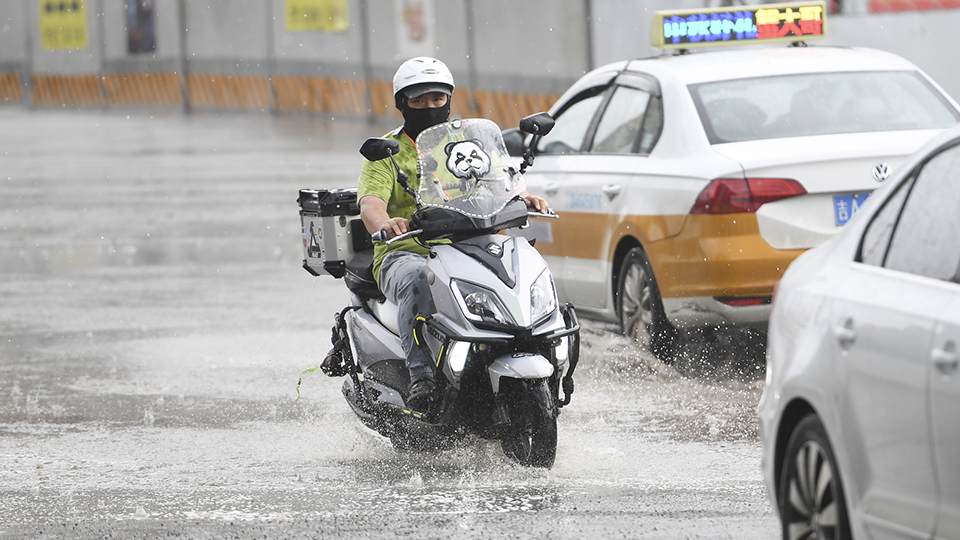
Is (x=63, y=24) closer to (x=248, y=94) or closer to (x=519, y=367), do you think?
(x=248, y=94)

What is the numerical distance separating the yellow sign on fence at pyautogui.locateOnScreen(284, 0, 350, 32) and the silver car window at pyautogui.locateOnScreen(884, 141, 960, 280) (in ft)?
105

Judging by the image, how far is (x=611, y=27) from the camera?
939 inches

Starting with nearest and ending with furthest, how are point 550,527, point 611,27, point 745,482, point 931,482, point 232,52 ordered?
point 931,482
point 550,527
point 745,482
point 611,27
point 232,52

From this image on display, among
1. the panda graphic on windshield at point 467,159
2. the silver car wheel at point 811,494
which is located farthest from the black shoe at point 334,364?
the silver car wheel at point 811,494

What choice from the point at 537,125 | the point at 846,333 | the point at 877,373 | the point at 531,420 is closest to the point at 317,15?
the point at 537,125

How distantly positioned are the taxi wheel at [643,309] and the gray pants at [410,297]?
2172 mm

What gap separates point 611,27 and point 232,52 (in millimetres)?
19651

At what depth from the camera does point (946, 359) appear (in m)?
3.77

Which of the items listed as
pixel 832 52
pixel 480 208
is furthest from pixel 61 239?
pixel 480 208

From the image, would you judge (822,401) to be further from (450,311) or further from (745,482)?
(450,311)

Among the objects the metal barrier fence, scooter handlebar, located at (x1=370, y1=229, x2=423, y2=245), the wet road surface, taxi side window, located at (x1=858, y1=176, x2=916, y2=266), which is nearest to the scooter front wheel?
the wet road surface

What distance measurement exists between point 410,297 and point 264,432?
138 centimetres

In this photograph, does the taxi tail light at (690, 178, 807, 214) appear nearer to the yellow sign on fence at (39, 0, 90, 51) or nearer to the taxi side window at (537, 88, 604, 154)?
the taxi side window at (537, 88, 604, 154)

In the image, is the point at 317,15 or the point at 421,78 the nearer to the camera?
the point at 421,78
